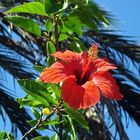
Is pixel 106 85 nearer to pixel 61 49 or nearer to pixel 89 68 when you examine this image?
pixel 89 68

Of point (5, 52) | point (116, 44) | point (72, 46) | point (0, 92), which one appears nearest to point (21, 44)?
point (5, 52)

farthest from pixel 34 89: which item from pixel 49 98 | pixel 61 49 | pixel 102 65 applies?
pixel 61 49

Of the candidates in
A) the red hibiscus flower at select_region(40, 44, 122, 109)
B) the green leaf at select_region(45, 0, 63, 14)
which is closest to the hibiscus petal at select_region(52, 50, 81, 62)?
the red hibiscus flower at select_region(40, 44, 122, 109)

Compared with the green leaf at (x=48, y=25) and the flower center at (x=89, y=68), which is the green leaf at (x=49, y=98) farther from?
the green leaf at (x=48, y=25)

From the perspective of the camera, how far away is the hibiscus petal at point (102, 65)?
1.06m

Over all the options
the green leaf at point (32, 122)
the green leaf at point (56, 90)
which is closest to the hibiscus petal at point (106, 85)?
the green leaf at point (56, 90)

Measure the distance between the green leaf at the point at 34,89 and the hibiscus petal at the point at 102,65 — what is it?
13cm

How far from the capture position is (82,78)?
3.53 ft

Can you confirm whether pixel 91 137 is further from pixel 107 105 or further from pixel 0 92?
pixel 0 92

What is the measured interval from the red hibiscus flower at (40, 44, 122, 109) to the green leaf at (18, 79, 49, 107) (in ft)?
0.11

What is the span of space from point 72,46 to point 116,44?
4245mm

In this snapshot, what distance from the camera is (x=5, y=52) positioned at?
16.3 ft

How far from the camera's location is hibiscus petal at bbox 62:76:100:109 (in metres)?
0.97

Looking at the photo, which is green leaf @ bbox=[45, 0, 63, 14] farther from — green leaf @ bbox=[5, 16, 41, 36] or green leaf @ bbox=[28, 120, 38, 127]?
green leaf @ bbox=[28, 120, 38, 127]
